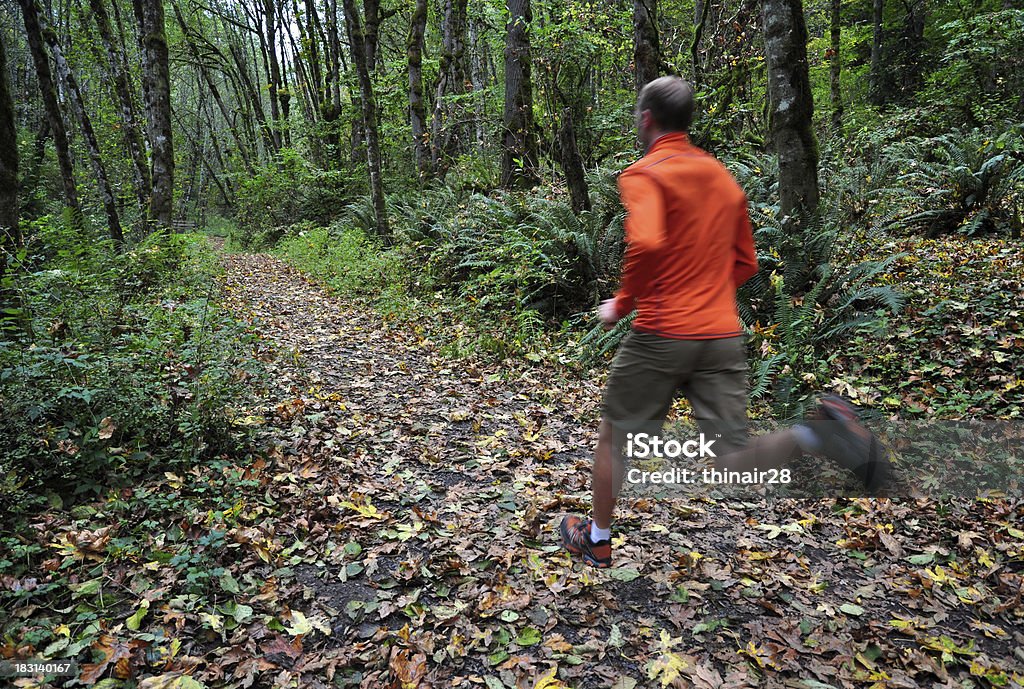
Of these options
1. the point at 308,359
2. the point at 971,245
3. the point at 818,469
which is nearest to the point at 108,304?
the point at 308,359

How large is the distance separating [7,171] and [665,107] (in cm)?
539

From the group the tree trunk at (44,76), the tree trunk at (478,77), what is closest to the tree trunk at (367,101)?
the tree trunk at (478,77)

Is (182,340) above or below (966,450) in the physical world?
above

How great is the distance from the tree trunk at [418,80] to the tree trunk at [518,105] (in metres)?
4.10

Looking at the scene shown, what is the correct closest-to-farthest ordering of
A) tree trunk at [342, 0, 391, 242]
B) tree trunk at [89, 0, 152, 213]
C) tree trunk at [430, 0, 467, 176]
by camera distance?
1. tree trunk at [89, 0, 152, 213]
2. tree trunk at [342, 0, 391, 242]
3. tree trunk at [430, 0, 467, 176]

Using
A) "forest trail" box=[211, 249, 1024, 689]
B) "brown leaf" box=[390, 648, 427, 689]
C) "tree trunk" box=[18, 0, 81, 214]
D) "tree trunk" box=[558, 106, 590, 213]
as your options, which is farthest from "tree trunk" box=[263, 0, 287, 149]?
"brown leaf" box=[390, 648, 427, 689]

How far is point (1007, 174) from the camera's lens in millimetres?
7227

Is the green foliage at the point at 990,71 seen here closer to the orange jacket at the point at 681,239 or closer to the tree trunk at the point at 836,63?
the tree trunk at the point at 836,63

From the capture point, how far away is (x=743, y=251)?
2.92 meters

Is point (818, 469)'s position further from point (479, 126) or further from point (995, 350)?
point (479, 126)

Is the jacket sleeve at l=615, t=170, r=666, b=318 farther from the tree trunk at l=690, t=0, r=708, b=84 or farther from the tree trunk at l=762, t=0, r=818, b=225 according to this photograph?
the tree trunk at l=690, t=0, r=708, b=84

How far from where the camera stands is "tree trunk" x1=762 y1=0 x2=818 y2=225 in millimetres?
6273

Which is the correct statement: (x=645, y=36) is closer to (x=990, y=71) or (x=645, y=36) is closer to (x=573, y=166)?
(x=573, y=166)

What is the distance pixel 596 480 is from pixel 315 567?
6.12ft
